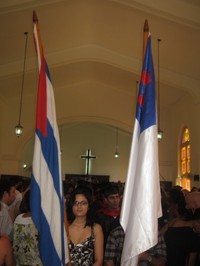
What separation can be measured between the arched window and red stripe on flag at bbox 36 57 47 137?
1058 centimetres

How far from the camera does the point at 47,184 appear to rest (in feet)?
9.37

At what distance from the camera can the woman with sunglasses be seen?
311 cm

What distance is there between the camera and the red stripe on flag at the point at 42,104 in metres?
2.94

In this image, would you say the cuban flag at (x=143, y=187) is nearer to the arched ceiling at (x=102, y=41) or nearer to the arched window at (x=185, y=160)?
the arched ceiling at (x=102, y=41)

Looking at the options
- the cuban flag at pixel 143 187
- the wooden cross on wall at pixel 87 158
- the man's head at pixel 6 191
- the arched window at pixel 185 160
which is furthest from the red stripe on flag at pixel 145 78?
the wooden cross on wall at pixel 87 158

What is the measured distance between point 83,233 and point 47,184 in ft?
2.27

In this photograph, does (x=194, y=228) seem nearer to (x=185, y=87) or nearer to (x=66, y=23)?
(x=66, y=23)

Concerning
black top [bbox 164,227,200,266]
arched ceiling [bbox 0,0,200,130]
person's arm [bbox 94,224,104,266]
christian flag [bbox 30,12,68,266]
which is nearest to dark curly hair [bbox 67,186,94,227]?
person's arm [bbox 94,224,104,266]

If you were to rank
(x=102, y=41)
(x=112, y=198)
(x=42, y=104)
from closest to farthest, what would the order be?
1. (x=42, y=104)
2. (x=112, y=198)
3. (x=102, y=41)

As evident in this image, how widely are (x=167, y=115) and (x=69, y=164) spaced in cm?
946

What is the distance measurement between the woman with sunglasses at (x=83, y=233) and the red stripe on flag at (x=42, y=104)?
2.75 ft

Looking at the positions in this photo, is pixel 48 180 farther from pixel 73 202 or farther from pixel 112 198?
pixel 112 198

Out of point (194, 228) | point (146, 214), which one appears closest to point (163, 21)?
point (194, 228)

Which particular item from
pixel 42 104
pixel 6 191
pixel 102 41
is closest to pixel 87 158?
pixel 102 41
